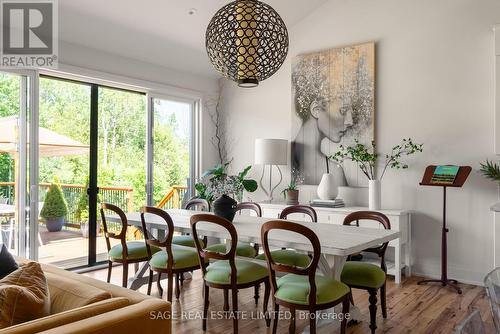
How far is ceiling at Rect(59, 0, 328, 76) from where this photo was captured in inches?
173

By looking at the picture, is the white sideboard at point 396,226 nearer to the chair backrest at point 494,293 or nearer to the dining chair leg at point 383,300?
the dining chair leg at point 383,300

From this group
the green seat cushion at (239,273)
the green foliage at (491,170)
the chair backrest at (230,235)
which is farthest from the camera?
the green foliage at (491,170)

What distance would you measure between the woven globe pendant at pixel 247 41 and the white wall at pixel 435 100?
2437mm

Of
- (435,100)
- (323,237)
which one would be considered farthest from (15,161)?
(435,100)

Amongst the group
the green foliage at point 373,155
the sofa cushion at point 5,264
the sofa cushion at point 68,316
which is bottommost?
the sofa cushion at point 68,316

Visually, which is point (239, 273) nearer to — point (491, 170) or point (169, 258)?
point (169, 258)

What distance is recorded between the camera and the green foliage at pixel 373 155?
15.8 feet

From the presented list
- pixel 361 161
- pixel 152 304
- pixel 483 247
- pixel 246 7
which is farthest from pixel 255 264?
pixel 483 247

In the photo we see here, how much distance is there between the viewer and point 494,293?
1.49 metres

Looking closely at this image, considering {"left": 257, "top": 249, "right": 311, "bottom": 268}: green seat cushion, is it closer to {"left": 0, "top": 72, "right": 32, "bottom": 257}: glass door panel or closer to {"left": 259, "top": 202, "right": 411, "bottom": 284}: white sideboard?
{"left": 259, "top": 202, "right": 411, "bottom": 284}: white sideboard

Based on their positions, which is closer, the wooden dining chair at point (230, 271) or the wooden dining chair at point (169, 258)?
the wooden dining chair at point (230, 271)

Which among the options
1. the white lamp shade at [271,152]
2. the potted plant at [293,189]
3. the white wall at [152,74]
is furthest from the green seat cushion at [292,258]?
the white wall at [152,74]

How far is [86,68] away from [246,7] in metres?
2.68

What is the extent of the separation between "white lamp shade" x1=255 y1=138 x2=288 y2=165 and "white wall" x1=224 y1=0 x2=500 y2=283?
1193mm
